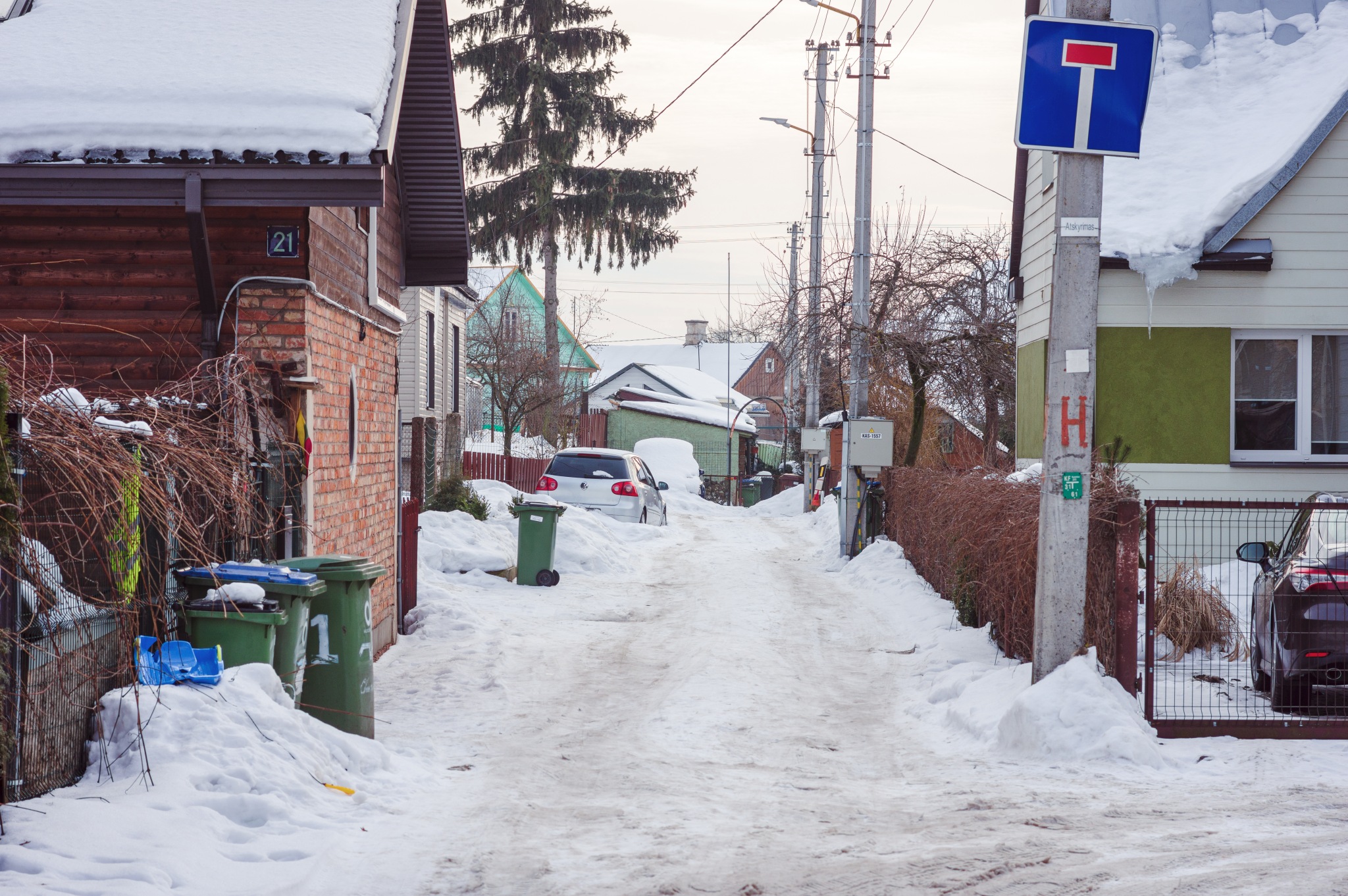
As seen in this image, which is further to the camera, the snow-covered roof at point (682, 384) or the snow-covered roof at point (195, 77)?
the snow-covered roof at point (682, 384)

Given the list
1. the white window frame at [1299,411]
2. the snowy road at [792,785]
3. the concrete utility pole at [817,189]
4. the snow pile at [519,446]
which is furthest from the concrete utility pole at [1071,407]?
the snow pile at [519,446]

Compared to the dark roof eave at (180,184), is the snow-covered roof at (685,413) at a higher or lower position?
lower

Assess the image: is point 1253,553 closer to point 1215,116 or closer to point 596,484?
point 1215,116

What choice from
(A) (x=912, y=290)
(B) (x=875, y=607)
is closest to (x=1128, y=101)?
(B) (x=875, y=607)

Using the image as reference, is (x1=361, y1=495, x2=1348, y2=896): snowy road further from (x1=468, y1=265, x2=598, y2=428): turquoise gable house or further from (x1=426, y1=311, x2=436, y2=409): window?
(x1=468, y1=265, x2=598, y2=428): turquoise gable house

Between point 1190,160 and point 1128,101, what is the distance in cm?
614

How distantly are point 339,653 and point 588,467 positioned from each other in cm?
1384

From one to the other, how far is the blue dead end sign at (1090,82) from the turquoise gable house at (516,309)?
120ft

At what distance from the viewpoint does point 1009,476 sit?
10.6 metres

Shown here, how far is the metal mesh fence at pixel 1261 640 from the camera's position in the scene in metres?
7.37

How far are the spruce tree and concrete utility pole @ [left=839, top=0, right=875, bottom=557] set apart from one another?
11.7 metres

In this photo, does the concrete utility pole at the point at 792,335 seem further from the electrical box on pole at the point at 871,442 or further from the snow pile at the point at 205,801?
the snow pile at the point at 205,801

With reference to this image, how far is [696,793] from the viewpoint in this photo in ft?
20.5

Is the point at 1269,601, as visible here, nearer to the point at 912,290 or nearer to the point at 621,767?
the point at 621,767
